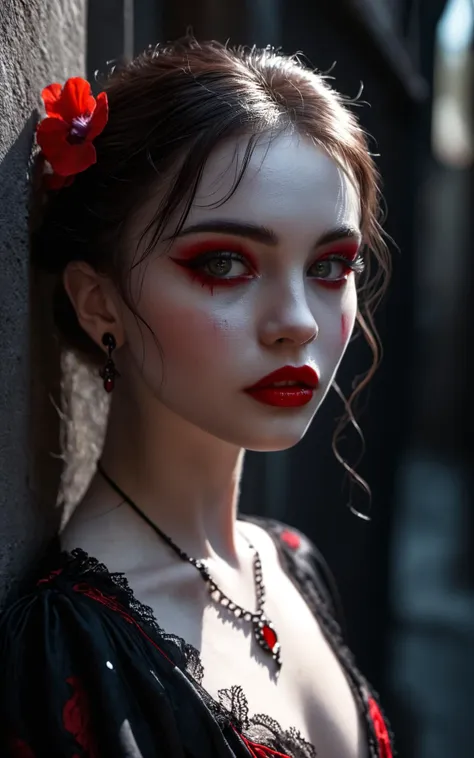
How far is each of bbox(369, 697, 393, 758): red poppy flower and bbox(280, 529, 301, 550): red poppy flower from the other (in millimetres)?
376

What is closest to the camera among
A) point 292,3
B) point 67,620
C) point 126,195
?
point 67,620

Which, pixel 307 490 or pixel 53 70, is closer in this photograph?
pixel 53 70

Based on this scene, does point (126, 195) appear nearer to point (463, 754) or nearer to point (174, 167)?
point (174, 167)

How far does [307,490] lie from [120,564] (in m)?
2.25

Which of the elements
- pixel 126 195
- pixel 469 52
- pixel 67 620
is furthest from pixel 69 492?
pixel 469 52

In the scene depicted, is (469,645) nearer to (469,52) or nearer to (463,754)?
(463,754)

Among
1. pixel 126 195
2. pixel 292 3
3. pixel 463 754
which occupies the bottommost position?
pixel 463 754

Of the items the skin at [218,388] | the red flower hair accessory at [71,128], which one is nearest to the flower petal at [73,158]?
the red flower hair accessory at [71,128]

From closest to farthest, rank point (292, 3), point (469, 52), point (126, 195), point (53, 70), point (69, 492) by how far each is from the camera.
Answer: point (126, 195) < point (53, 70) < point (69, 492) < point (292, 3) < point (469, 52)

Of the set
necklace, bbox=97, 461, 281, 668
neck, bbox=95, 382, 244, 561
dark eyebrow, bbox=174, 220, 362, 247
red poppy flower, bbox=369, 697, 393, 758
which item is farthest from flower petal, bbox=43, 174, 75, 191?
red poppy flower, bbox=369, 697, 393, 758

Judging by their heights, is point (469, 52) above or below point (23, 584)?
above

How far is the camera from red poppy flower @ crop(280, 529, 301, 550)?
1.97m

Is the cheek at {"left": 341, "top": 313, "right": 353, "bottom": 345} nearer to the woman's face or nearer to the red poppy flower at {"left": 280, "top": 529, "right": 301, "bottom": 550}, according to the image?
the woman's face

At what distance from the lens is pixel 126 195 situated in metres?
1.42
